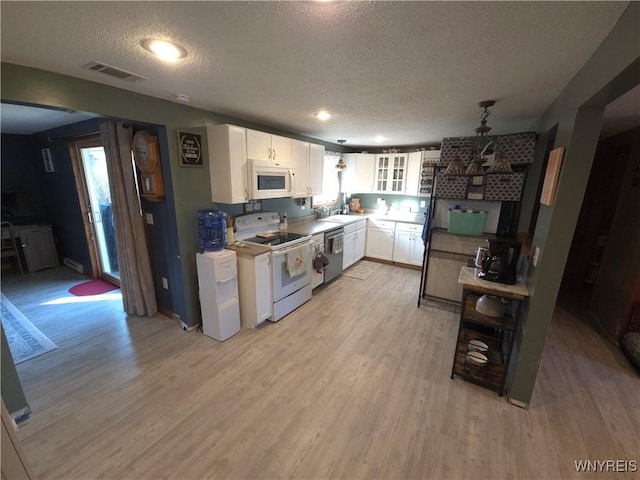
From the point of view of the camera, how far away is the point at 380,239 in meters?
5.11

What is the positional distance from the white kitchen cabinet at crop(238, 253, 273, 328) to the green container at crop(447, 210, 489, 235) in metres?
2.35

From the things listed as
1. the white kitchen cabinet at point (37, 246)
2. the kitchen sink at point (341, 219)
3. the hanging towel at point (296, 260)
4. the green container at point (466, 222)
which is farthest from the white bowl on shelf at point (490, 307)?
the white kitchen cabinet at point (37, 246)

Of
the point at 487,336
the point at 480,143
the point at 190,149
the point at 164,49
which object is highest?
the point at 164,49

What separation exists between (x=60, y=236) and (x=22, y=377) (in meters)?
3.49

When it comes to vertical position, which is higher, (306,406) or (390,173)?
(390,173)

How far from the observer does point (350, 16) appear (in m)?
1.07

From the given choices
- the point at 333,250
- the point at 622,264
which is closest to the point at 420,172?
the point at 333,250

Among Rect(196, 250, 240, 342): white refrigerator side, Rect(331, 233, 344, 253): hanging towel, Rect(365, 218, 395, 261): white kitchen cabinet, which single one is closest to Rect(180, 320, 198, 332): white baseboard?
Rect(196, 250, 240, 342): white refrigerator side

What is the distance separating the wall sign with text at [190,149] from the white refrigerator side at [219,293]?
36.4 inches

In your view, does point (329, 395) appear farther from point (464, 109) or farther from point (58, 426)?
point (464, 109)

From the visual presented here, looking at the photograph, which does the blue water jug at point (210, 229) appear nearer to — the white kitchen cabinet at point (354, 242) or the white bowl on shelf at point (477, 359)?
the white kitchen cabinet at point (354, 242)

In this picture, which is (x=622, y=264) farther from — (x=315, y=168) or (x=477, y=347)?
(x=315, y=168)

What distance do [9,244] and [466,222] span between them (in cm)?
700

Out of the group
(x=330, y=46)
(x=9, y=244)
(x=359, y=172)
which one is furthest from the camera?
(x=359, y=172)
